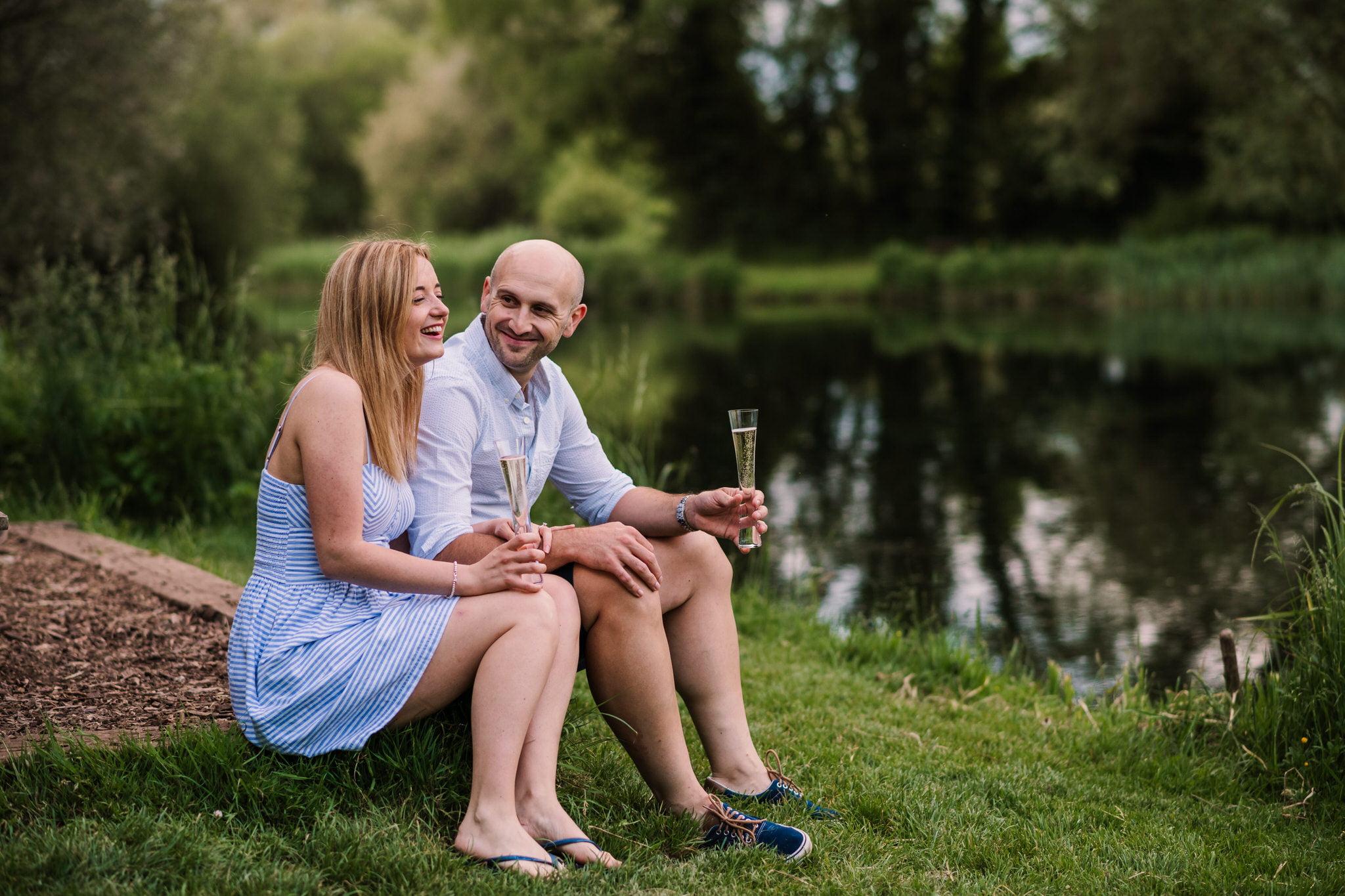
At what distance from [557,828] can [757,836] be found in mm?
455

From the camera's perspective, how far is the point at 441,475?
279 cm

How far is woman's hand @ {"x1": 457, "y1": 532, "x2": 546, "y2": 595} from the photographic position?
2.54 m

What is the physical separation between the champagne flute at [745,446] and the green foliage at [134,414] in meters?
3.68

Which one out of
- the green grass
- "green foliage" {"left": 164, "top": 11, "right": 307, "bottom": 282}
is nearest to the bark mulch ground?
Result: the green grass

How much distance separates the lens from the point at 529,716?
2.52 m

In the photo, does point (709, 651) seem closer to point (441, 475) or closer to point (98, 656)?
point (441, 475)

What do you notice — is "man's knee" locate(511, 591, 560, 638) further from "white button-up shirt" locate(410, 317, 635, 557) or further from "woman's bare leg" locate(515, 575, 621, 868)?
"white button-up shirt" locate(410, 317, 635, 557)

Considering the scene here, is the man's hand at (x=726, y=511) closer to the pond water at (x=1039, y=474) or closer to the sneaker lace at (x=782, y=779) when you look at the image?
the sneaker lace at (x=782, y=779)

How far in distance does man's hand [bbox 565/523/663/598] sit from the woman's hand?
13cm

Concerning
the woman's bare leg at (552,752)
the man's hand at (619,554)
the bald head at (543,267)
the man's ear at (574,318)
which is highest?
the bald head at (543,267)

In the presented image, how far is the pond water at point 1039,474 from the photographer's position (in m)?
6.02

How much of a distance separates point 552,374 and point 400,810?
1130 millimetres

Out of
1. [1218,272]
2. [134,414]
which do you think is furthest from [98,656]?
[1218,272]

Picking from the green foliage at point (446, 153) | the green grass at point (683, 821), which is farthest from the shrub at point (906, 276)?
the green grass at point (683, 821)
